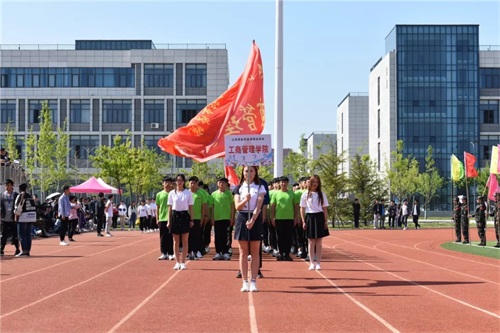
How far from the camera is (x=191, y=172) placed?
75625 millimetres

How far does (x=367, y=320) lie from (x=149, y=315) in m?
2.76

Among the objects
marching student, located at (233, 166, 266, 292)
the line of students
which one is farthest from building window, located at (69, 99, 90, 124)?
marching student, located at (233, 166, 266, 292)

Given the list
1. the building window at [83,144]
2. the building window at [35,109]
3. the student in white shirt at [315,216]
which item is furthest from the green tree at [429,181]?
the student in white shirt at [315,216]

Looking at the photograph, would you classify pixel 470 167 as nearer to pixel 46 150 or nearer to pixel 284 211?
pixel 284 211

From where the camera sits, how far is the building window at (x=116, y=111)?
78938mm

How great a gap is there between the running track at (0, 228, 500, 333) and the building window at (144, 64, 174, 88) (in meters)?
61.4

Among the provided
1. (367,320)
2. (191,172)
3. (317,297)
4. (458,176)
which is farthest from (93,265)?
(191,172)

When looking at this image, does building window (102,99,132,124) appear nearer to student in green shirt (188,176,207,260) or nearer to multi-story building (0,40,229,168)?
multi-story building (0,40,229,168)

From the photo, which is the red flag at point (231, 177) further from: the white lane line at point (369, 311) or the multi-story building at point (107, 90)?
the multi-story building at point (107, 90)

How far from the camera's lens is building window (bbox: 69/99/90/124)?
79.1 meters

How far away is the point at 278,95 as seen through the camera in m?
23.8

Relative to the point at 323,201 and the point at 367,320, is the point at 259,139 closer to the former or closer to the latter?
the point at 323,201

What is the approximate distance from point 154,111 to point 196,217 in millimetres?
61336

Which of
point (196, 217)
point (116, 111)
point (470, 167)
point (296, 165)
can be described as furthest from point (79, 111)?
point (196, 217)
